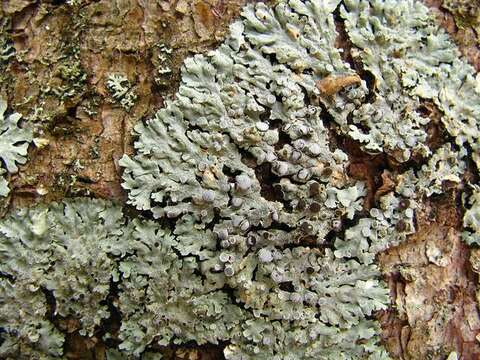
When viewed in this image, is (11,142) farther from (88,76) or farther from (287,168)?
(287,168)

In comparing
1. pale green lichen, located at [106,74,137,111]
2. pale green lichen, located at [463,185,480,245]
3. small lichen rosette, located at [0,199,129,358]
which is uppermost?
pale green lichen, located at [106,74,137,111]

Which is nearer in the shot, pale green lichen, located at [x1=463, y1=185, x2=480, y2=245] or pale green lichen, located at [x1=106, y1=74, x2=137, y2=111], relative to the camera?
pale green lichen, located at [x1=106, y1=74, x2=137, y2=111]

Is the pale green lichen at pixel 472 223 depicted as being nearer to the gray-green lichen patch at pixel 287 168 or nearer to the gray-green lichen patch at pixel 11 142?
the gray-green lichen patch at pixel 287 168

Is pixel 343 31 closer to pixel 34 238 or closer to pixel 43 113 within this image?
pixel 43 113

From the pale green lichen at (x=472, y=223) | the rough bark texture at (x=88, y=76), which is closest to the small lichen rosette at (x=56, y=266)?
the rough bark texture at (x=88, y=76)

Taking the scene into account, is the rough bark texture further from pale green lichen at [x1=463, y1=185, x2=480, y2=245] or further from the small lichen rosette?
pale green lichen at [x1=463, y1=185, x2=480, y2=245]

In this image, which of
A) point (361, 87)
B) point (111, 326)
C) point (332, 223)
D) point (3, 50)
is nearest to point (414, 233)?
point (332, 223)

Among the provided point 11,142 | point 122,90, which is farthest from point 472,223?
point 11,142

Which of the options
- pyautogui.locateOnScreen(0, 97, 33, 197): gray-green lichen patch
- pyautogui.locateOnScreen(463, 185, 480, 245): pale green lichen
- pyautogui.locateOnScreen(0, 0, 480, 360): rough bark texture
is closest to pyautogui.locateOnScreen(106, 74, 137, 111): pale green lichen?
pyautogui.locateOnScreen(0, 0, 480, 360): rough bark texture
